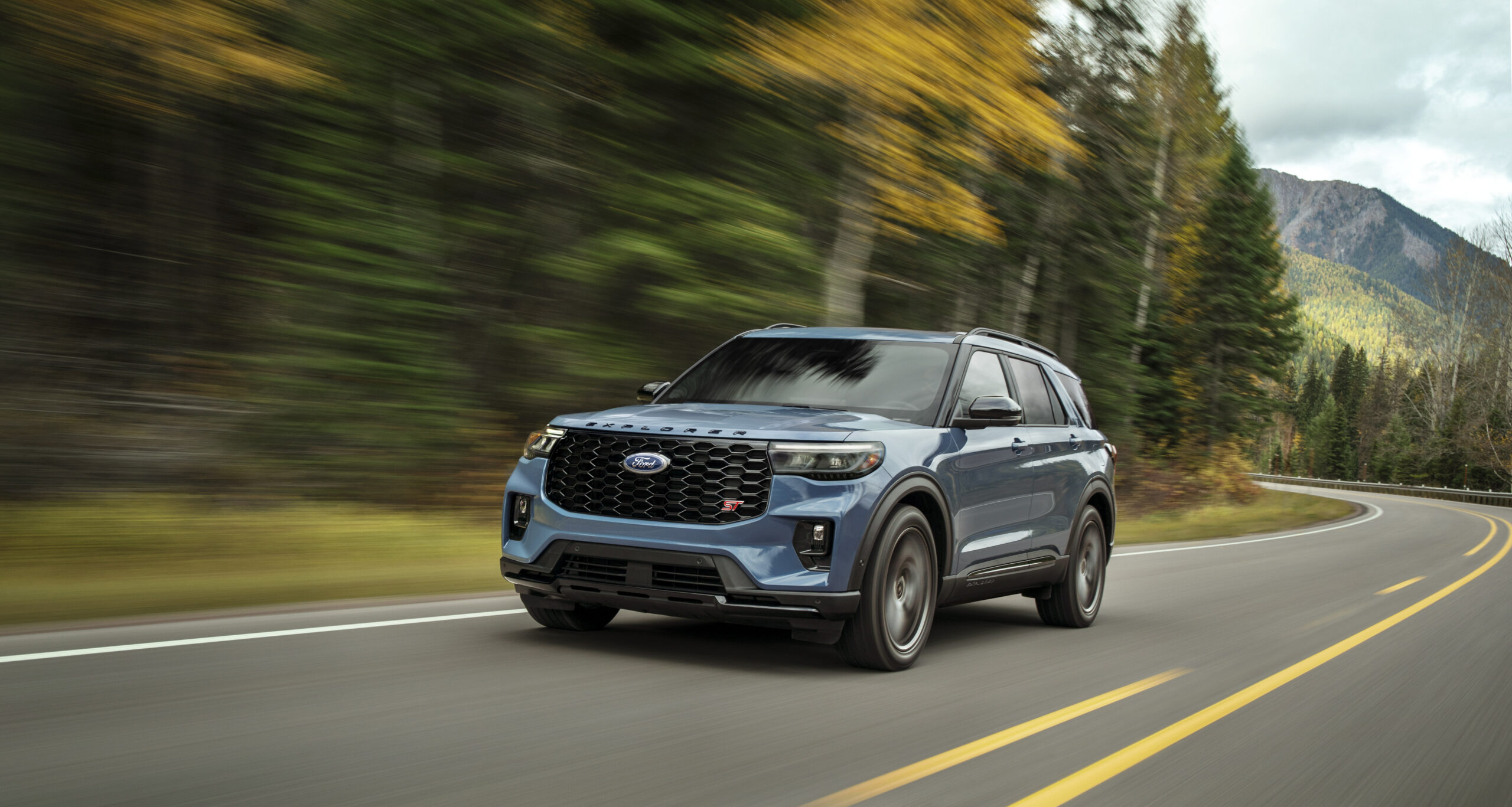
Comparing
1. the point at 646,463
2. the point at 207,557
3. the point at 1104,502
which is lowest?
the point at 207,557

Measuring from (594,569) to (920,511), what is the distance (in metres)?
1.77

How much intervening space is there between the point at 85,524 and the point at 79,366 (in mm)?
4540

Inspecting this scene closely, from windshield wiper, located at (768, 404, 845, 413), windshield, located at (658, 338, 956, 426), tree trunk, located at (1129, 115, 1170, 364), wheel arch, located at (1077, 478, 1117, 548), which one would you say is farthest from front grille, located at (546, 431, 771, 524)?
tree trunk, located at (1129, 115, 1170, 364)

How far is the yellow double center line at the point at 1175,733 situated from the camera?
4609 millimetres

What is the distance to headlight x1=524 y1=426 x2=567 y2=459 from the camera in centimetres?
662

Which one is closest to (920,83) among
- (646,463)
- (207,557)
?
(207,557)

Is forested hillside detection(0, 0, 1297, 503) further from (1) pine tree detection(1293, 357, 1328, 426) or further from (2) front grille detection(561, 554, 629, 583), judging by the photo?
(1) pine tree detection(1293, 357, 1328, 426)

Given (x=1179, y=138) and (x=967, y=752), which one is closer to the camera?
(x=967, y=752)

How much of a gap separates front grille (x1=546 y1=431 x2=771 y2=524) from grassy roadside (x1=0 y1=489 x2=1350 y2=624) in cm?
295

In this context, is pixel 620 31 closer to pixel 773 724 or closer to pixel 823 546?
pixel 823 546

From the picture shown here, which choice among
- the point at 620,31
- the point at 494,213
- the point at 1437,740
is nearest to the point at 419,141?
the point at 494,213

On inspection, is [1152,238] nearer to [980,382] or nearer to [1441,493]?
[980,382]

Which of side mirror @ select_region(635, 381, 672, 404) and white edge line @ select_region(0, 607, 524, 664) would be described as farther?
side mirror @ select_region(635, 381, 672, 404)

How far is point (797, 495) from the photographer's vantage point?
6.09m
